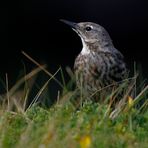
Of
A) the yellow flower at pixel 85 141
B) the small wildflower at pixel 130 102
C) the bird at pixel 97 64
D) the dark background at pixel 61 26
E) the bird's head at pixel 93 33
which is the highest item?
the yellow flower at pixel 85 141

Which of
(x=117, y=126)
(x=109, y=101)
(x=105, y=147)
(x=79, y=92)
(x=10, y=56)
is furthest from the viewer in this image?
(x=10, y=56)

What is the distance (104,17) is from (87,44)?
6866 millimetres

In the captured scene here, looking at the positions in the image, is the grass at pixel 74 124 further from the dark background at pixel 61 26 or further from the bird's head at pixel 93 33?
the dark background at pixel 61 26

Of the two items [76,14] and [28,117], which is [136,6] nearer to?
[76,14]

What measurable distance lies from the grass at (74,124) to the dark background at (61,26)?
28.5ft

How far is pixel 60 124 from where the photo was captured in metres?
7.01

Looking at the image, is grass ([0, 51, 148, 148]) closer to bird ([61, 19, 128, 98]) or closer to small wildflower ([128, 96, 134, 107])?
small wildflower ([128, 96, 134, 107])

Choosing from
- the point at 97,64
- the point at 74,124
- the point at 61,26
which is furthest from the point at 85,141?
the point at 61,26

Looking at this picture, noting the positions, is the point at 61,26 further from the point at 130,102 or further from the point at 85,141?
the point at 85,141

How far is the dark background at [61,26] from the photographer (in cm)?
1691

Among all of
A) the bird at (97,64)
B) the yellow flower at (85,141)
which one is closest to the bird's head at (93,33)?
the bird at (97,64)

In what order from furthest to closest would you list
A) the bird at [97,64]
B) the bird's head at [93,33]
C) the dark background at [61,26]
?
the dark background at [61,26]
the bird's head at [93,33]
the bird at [97,64]

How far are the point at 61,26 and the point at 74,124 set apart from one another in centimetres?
1069

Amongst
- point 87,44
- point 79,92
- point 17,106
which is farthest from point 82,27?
point 17,106
